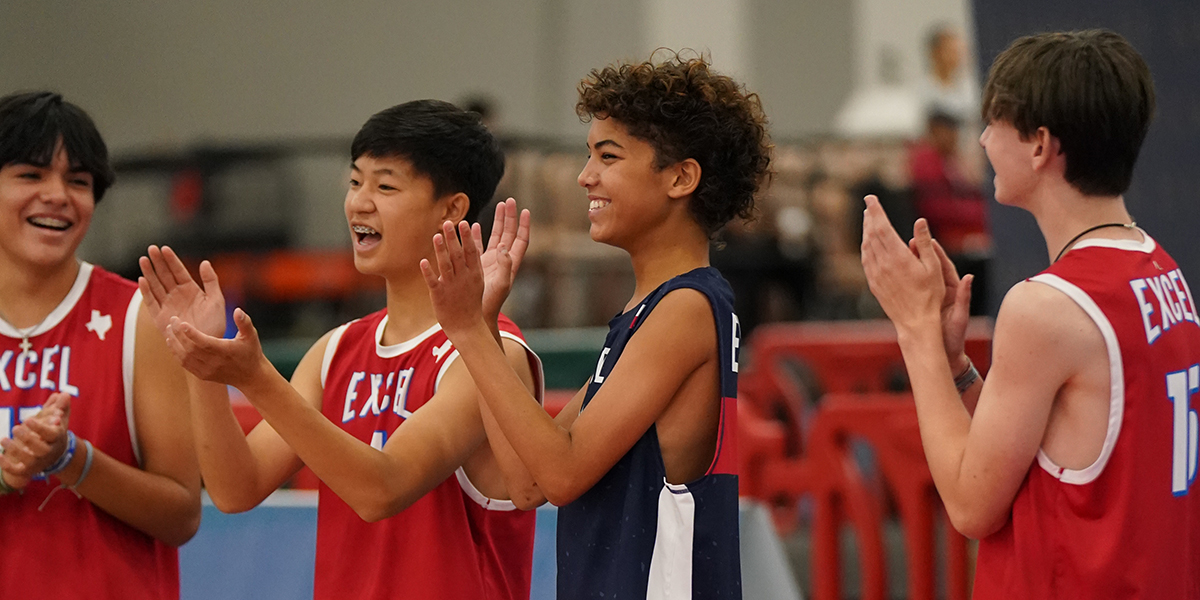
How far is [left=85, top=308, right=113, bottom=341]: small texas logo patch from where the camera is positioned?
2668mm

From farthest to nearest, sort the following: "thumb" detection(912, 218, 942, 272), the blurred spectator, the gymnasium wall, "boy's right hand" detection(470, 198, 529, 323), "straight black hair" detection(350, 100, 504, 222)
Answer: the blurred spectator
the gymnasium wall
"straight black hair" detection(350, 100, 504, 222)
"boy's right hand" detection(470, 198, 529, 323)
"thumb" detection(912, 218, 942, 272)

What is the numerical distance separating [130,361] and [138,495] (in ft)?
0.90

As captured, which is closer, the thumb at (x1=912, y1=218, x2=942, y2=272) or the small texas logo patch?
the thumb at (x1=912, y1=218, x2=942, y2=272)

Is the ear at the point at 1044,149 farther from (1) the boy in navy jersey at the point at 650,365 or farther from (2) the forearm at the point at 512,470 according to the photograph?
(2) the forearm at the point at 512,470

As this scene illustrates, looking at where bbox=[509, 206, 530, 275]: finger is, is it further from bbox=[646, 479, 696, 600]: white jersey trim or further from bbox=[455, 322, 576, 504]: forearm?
bbox=[646, 479, 696, 600]: white jersey trim

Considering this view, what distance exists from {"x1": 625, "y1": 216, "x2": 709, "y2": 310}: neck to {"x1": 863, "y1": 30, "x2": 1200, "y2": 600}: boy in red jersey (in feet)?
1.13

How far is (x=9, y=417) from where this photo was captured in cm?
263

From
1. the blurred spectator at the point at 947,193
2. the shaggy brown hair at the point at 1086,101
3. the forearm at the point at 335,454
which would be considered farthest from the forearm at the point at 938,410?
the blurred spectator at the point at 947,193

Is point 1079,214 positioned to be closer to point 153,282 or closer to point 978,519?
point 978,519

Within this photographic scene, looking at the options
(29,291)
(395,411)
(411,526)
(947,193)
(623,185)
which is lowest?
(947,193)

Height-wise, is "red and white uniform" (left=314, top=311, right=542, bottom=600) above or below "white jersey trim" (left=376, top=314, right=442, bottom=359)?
below

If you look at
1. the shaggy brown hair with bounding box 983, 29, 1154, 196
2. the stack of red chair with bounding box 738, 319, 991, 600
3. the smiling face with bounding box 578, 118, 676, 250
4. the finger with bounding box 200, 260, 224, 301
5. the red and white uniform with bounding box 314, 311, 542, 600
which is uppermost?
the shaggy brown hair with bounding box 983, 29, 1154, 196

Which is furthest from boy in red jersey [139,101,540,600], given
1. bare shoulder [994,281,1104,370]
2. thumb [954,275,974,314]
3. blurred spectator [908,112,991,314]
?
blurred spectator [908,112,991,314]

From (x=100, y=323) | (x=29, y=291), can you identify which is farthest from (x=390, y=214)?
(x=29, y=291)
